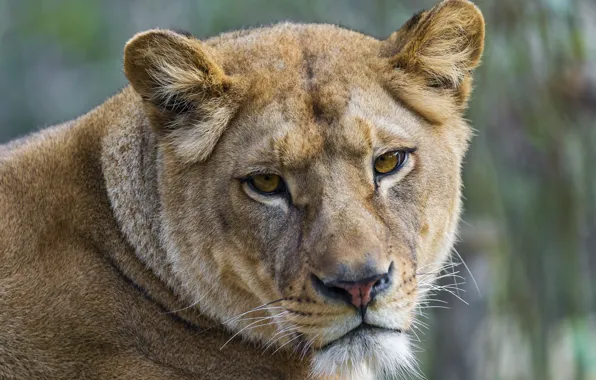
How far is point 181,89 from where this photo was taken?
4977 millimetres

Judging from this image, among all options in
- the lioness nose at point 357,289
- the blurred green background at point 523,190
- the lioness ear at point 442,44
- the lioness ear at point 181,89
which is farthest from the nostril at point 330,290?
the blurred green background at point 523,190

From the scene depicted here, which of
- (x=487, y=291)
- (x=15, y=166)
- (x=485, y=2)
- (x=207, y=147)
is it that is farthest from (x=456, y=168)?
(x=487, y=291)

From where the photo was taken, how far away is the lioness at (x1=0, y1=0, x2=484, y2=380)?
4.65 metres

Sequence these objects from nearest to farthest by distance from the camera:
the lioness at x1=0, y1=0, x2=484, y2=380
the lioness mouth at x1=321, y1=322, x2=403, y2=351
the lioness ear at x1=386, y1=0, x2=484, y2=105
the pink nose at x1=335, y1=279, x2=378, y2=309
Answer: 1. the pink nose at x1=335, y1=279, x2=378, y2=309
2. the lioness mouth at x1=321, y1=322, x2=403, y2=351
3. the lioness at x1=0, y1=0, x2=484, y2=380
4. the lioness ear at x1=386, y1=0, x2=484, y2=105

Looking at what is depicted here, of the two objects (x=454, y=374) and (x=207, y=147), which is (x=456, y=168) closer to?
(x=207, y=147)

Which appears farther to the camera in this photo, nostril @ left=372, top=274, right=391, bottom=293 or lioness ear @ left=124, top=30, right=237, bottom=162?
lioness ear @ left=124, top=30, right=237, bottom=162

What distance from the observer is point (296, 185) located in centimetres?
473

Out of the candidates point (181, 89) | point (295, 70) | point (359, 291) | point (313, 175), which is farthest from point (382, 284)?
point (181, 89)

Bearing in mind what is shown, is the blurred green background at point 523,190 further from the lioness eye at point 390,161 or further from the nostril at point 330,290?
the nostril at point 330,290

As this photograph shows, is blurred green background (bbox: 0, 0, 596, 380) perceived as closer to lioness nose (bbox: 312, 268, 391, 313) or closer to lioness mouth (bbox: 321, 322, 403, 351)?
lioness mouth (bbox: 321, 322, 403, 351)

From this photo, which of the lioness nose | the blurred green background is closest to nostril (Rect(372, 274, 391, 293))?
the lioness nose

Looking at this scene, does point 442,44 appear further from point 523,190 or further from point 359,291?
point 523,190

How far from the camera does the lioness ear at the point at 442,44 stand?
16.8ft

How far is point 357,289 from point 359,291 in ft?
0.05
